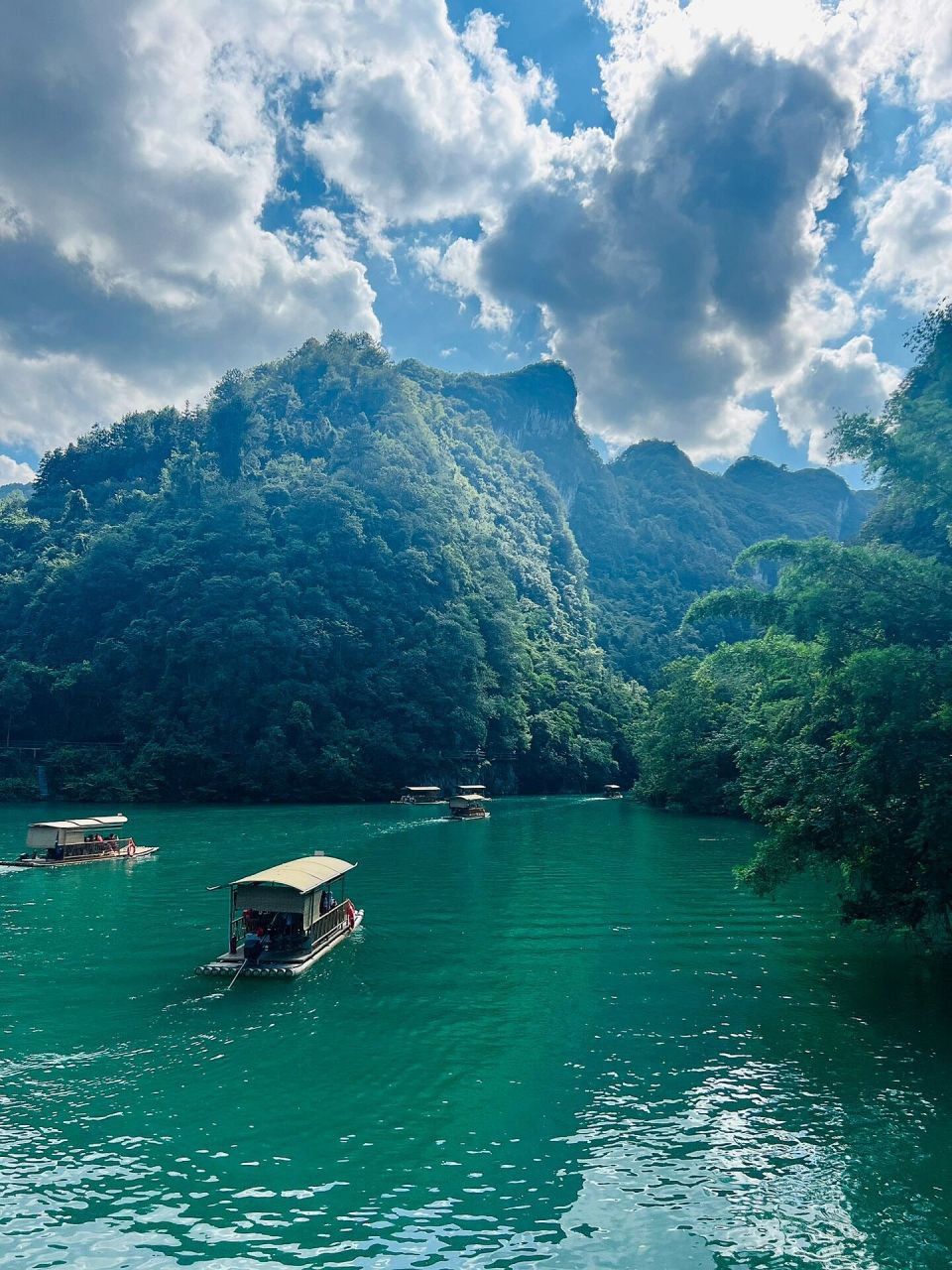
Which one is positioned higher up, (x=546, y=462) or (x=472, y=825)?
(x=546, y=462)

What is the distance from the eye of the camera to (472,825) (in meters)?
54.1

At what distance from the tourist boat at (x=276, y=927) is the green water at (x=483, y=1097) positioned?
2.30ft

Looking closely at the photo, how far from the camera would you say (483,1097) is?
12344 mm

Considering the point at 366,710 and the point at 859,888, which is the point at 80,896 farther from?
the point at 366,710

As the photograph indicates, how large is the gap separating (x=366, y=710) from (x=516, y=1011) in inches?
2455

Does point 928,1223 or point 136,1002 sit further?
point 136,1002

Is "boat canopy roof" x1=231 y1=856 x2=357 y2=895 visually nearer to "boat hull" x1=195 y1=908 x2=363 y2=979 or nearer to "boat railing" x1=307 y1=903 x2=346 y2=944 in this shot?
"boat railing" x1=307 y1=903 x2=346 y2=944

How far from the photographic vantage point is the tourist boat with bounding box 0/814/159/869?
34844mm

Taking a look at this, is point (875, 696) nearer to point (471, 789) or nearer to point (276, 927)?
point (276, 927)

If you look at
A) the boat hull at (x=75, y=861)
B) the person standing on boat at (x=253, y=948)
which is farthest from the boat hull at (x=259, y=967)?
the boat hull at (x=75, y=861)

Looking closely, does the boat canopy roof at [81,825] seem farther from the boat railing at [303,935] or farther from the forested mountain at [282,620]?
the forested mountain at [282,620]

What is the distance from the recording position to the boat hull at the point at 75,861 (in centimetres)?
3400

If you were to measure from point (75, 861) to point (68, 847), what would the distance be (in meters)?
0.83

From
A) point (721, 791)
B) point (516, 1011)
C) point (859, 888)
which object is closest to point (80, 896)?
point (516, 1011)
